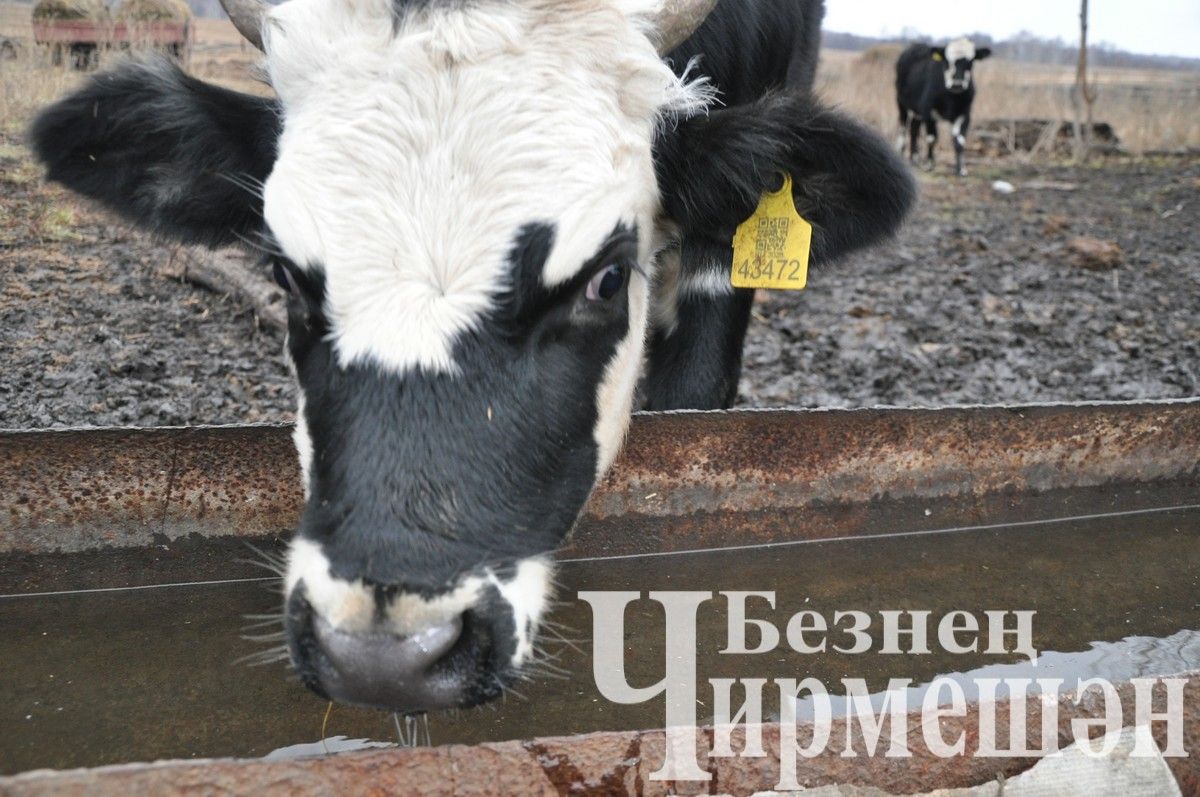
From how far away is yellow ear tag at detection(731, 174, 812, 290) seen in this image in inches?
110

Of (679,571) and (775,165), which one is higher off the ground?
(775,165)

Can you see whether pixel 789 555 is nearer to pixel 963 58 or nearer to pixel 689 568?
pixel 689 568

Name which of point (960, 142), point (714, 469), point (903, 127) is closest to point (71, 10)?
point (714, 469)

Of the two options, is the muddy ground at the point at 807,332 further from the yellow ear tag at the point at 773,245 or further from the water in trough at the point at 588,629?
the water in trough at the point at 588,629

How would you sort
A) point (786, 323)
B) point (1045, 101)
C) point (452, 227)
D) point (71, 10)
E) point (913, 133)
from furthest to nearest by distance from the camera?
point (1045, 101) → point (913, 133) → point (786, 323) → point (71, 10) → point (452, 227)

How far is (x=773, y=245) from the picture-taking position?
2.87 metres

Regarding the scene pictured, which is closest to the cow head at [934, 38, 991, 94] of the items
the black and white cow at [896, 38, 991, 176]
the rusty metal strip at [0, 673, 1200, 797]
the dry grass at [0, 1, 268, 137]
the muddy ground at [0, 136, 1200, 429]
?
the black and white cow at [896, 38, 991, 176]

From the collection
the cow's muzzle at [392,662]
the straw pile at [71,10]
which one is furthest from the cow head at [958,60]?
the cow's muzzle at [392,662]

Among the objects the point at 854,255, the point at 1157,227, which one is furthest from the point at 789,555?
the point at 1157,227

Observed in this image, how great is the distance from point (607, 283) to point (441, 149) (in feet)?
1.52

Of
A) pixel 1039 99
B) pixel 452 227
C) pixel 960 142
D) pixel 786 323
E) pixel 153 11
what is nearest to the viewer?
pixel 452 227

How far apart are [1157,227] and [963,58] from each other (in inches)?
365

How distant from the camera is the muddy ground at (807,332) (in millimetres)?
4383

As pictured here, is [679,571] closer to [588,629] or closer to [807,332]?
[588,629]
